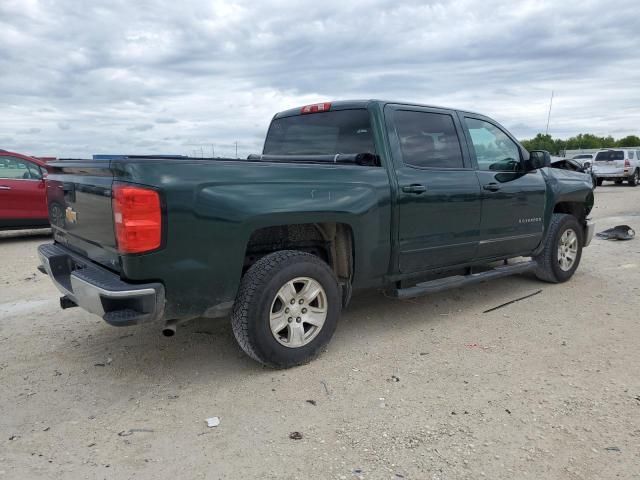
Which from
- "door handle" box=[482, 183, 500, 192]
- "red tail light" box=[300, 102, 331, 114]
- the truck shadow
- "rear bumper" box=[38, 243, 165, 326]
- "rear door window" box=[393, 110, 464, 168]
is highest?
"red tail light" box=[300, 102, 331, 114]

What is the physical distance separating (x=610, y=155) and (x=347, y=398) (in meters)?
23.7

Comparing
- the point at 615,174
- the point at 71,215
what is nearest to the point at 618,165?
the point at 615,174

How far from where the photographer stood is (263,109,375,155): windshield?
4.18m

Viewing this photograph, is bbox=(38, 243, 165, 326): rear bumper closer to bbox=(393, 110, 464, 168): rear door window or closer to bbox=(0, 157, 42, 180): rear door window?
bbox=(393, 110, 464, 168): rear door window

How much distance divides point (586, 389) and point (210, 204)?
102 inches

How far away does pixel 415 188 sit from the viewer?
4.11 meters

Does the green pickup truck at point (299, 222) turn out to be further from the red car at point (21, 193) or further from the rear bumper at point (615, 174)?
the rear bumper at point (615, 174)

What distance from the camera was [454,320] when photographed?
4688 mm

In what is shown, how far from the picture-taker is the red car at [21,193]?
28.8 feet

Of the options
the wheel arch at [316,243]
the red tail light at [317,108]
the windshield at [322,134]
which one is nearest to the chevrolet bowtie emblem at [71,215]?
the wheel arch at [316,243]

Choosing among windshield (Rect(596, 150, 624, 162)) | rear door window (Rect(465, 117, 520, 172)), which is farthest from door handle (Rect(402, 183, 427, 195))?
windshield (Rect(596, 150, 624, 162))

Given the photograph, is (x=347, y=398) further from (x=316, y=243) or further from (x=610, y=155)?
(x=610, y=155)

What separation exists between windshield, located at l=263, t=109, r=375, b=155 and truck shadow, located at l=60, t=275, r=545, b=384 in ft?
4.96

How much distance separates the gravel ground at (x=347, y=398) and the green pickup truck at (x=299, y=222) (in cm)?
41
